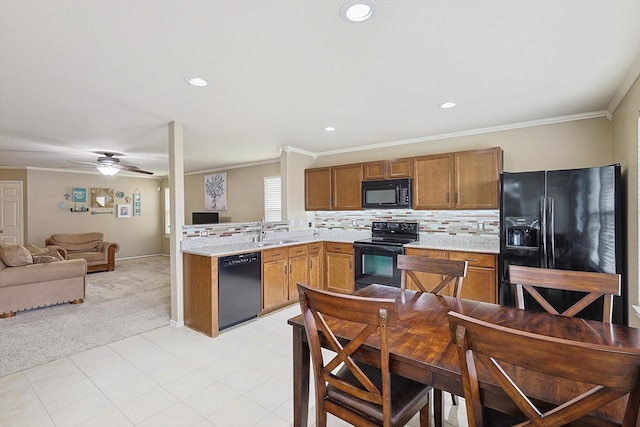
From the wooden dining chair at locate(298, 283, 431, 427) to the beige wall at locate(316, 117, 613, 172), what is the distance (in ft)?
10.9

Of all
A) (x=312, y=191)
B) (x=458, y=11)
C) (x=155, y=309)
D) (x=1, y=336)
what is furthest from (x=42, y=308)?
(x=458, y=11)

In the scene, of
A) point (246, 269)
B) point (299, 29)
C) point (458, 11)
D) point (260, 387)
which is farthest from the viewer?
point (246, 269)

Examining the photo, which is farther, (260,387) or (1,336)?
(1,336)

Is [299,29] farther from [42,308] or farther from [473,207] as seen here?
[42,308]

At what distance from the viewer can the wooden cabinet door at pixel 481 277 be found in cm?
343

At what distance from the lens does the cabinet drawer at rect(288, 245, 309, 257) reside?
4312 mm

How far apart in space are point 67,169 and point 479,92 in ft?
29.1

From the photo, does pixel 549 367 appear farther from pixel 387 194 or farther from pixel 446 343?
pixel 387 194

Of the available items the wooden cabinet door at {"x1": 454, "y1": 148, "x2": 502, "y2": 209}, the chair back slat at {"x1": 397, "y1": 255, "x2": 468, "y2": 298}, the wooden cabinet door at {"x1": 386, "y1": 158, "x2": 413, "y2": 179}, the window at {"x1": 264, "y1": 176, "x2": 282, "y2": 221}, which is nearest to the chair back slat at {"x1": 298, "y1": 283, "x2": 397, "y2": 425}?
the chair back slat at {"x1": 397, "y1": 255, "x2": 468, "y2": 298}

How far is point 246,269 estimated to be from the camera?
367 cm

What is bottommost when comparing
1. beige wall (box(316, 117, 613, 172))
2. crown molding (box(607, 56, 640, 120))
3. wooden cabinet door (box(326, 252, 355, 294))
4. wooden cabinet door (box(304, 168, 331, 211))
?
wooden cabinet door (box(326, 252, 355, 294))

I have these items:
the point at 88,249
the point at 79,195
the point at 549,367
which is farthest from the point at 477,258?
the point at 79,195

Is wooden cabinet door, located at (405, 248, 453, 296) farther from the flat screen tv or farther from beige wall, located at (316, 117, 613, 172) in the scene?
the flat screen tv

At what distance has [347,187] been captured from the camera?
4914mm
